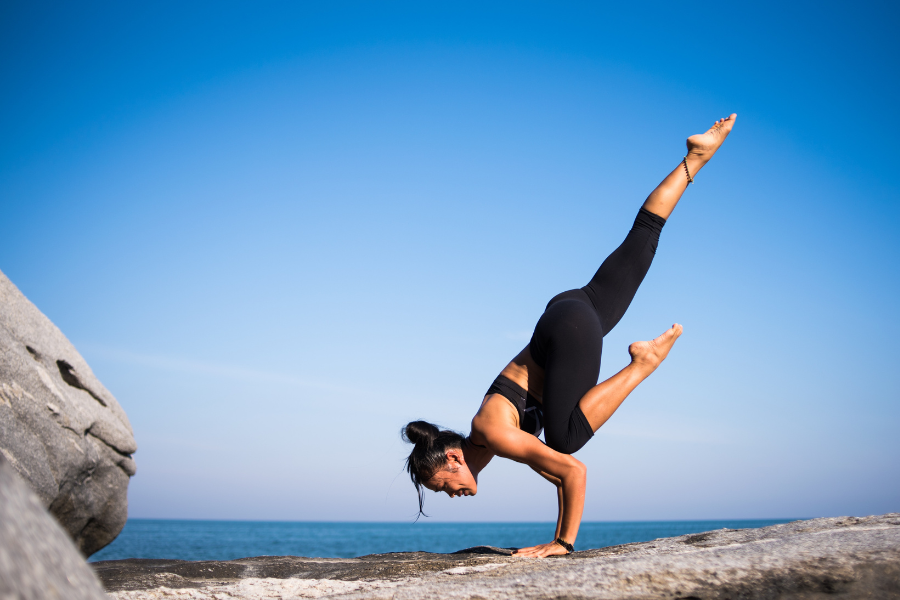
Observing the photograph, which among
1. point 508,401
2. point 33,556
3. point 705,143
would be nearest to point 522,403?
point 508,401

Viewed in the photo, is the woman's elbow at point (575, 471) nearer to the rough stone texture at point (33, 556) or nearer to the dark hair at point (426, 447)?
the dark hair at point (426, 447)

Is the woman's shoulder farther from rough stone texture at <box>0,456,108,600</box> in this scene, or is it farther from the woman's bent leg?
rough stone texture at <box>0,456,108,600</box>

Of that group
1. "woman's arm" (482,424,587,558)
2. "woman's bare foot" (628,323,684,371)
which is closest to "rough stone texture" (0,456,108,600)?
"woman's arm" (482,424,587,558)

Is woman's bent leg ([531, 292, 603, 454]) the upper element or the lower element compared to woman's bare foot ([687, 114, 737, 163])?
lower

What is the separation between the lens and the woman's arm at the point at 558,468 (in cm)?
325

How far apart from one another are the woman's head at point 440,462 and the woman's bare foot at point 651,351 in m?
1.21

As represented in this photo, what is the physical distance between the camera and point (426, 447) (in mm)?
3795

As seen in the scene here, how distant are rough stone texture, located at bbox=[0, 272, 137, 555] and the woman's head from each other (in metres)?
4.12

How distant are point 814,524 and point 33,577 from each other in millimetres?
3636

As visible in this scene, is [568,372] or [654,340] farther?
[654,340]

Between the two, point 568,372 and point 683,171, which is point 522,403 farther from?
point 683,171

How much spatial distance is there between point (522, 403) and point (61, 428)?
5041mm

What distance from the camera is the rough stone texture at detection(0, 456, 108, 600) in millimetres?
814

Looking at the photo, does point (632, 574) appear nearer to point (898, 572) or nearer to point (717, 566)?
point (717, 566)
